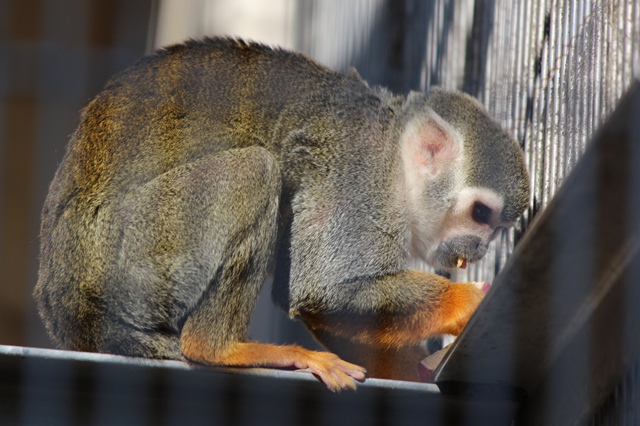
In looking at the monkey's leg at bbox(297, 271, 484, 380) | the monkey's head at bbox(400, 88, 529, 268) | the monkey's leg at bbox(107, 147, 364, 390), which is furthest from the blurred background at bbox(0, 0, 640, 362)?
the monkey's leg at bbox(107, 147, 364, 390)

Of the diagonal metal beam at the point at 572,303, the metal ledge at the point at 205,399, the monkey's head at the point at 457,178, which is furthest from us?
the monkey's head at the point at 457,178

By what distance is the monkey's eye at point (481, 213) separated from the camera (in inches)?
110

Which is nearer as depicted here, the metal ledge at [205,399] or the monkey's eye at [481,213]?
the metal ledge at [205,399]

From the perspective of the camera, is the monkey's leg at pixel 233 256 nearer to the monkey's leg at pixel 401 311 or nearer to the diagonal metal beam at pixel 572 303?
the monkey's leg at pixel 401 311

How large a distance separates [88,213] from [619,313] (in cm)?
155

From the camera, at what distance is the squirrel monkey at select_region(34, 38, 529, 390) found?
240 centimetres

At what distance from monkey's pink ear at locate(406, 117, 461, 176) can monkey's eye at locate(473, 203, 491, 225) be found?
0.67 ft

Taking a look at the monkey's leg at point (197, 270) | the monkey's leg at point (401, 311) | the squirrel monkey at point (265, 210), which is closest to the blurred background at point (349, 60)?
the squirrel monkey at point (265, 210)

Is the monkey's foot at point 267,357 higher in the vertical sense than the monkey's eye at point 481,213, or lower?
lower

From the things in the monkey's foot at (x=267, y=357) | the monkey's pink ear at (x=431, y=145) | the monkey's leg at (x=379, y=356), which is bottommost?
the monkey's leg at (x=379, y=356)

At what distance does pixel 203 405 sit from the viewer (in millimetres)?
2100

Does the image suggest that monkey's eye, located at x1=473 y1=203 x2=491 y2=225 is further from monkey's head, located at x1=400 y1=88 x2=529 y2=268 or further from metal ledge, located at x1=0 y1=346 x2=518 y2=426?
metal ledge, located at x1=0 y1=346 x2=518 y2=426

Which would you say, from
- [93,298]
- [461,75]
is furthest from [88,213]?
[461,75]

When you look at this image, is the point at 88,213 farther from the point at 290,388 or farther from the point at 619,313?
the point at 619,313
